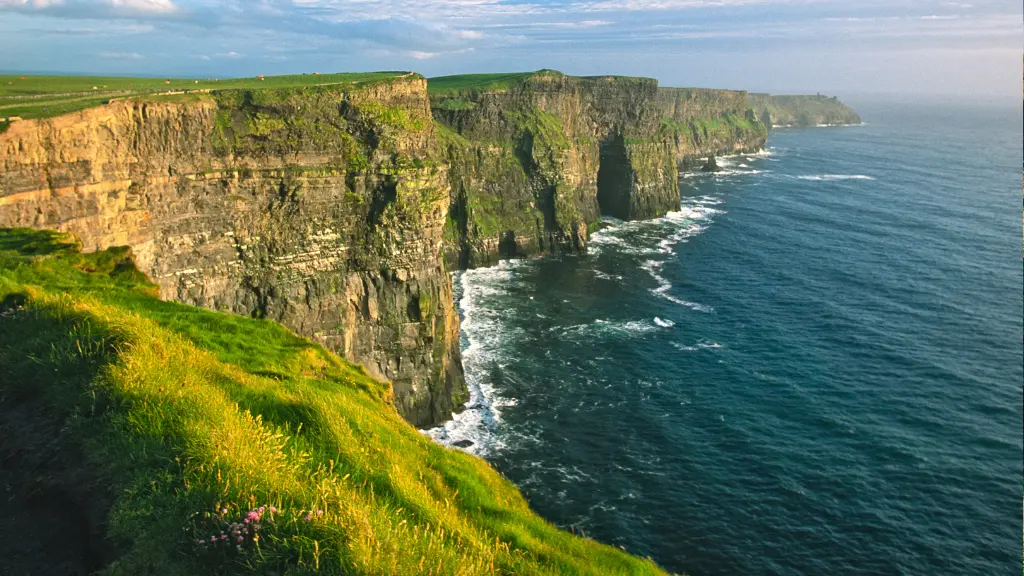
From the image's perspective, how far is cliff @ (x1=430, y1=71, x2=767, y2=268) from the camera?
84.5 m

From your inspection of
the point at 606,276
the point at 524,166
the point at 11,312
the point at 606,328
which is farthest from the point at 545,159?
the point at 11,312

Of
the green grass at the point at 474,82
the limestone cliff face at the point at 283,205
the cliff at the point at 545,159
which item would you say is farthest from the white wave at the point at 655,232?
the limestone cliff face at the point at 283,205

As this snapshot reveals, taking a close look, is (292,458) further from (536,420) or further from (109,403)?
(536,420)

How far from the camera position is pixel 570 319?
218 feet

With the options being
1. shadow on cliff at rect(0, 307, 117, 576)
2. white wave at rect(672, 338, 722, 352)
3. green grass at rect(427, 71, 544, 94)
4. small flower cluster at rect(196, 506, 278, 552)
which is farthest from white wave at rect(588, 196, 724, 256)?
small flower cluster at rect(196, 506, 278, 552)

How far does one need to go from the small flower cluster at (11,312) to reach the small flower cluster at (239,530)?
11.3 meters

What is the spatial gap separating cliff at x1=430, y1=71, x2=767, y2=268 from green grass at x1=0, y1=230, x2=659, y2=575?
2577 inches

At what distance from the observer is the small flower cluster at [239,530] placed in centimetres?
957

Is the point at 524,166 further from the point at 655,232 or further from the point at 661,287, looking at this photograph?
the point at 661,287

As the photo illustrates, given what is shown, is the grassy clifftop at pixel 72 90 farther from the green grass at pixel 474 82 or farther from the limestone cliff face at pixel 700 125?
the limestone cliff face at pixel 700 125

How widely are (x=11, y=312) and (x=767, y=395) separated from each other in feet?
159

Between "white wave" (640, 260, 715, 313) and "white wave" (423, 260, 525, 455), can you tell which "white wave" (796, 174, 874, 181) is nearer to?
"white wave" (640, 260, 715, 313)

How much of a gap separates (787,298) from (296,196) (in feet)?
178

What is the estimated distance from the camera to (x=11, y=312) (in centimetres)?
1689
